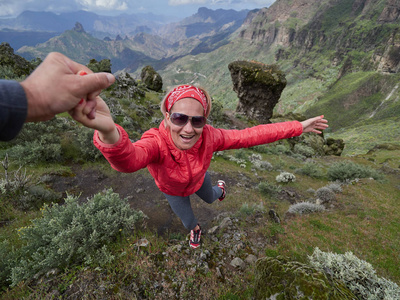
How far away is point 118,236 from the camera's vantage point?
4258 mm

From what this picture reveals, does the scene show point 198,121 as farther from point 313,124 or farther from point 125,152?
point 313,124

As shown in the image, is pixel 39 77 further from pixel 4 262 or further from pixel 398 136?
pixel 398 136

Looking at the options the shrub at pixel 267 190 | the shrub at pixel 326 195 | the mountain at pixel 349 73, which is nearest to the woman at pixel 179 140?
the shrub at pixel 326 195

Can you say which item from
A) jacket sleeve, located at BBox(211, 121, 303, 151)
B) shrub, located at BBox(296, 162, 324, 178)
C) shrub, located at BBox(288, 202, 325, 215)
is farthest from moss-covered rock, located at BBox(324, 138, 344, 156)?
jacket sleeve, located at BBox(211, 121, 303, 151)

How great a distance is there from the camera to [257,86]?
29.8 metres

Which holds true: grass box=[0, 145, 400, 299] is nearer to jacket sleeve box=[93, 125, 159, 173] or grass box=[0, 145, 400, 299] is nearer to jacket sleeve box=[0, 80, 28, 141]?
jacket sleeve box=[93, 125, 159, 173]

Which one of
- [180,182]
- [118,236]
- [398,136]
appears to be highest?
[180,182]

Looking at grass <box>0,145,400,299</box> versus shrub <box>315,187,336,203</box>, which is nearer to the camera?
grass <box>0,145,400,299</box>

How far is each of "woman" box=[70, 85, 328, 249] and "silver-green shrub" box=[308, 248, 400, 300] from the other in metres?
2.64

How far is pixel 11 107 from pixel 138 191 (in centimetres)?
785

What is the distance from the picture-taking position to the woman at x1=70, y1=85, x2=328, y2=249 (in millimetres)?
2049

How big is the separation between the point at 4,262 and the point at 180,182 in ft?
12.6

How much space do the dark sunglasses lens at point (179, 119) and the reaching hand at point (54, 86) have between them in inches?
55.1

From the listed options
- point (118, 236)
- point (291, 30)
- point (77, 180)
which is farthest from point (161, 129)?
point (291, 30)
